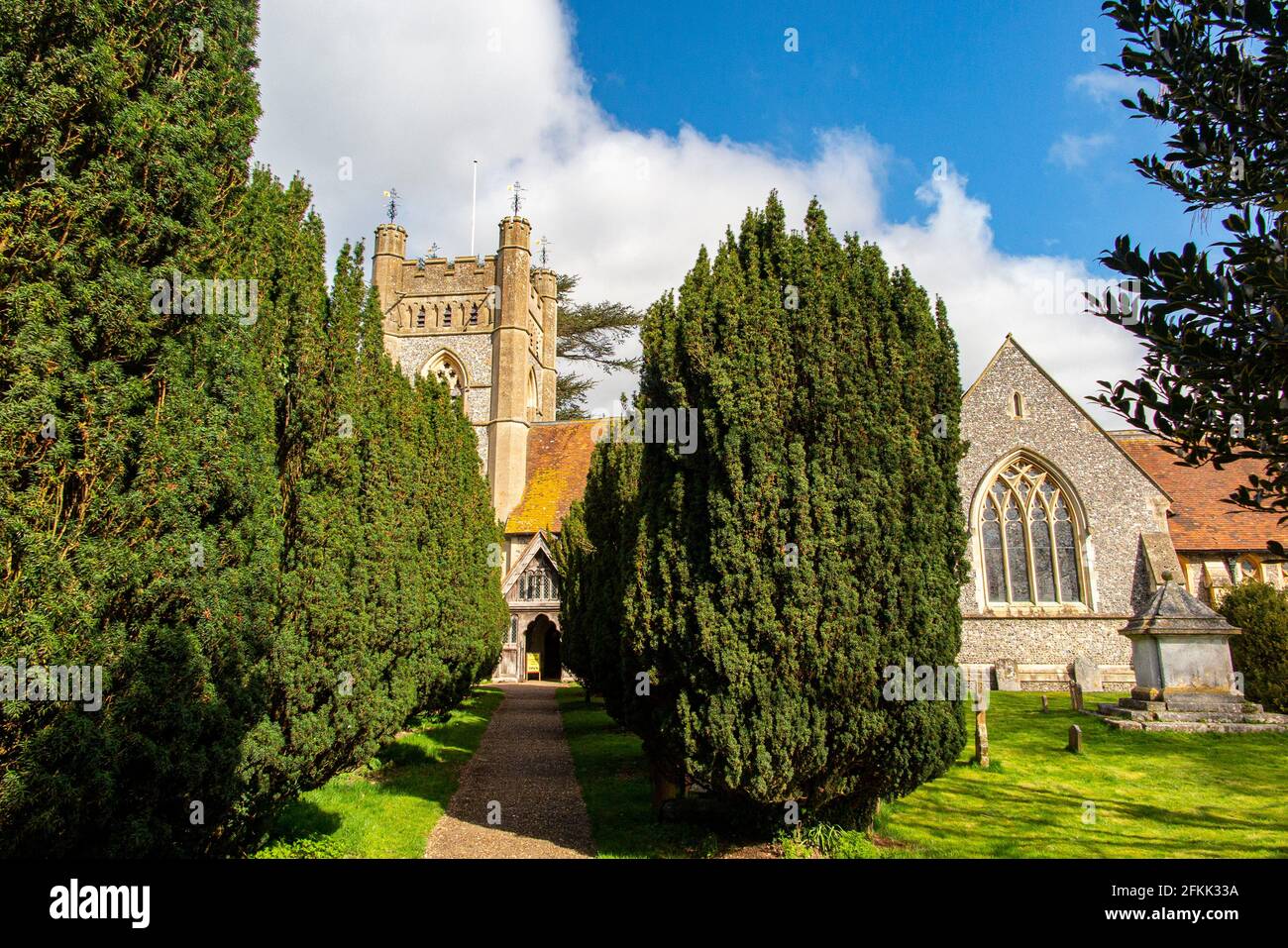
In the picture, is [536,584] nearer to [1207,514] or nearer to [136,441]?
[1207,514]

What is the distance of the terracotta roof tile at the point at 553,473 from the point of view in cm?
3491

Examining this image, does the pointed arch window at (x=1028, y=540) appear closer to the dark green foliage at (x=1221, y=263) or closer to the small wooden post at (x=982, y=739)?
the small wooden post at (x=982, y=739)

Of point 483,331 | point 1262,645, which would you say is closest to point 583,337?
point 483,331

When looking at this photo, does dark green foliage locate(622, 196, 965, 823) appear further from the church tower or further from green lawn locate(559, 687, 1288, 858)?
the church tower

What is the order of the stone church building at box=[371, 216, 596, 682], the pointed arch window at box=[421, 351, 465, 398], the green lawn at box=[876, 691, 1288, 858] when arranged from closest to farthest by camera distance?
1. the green lawn at box=[876, 691, 1288, 858]
2. the stone church building at box=[371, 216, 596, 682]
3. the pointed arch window at box=[421, 351, 465, 398]

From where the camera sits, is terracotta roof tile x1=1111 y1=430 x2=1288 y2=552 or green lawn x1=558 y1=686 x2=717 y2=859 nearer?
green lawn x1=558 y1=686 x2=717 y2=859

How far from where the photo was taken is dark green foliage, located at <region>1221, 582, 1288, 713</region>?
15.9 metres

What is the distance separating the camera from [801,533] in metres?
7.26

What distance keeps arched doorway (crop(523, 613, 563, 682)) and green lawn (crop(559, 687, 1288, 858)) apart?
62.4 feet

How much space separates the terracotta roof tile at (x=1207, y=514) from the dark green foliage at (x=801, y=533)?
65.3ft

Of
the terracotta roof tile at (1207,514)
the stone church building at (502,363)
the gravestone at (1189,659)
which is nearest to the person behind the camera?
the gravestone at (1189,659)

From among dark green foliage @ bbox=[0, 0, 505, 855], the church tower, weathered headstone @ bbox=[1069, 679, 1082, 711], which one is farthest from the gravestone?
the church tower

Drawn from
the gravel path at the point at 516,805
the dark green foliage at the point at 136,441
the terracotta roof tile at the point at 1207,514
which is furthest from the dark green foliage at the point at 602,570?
the terracotta roof tile at the point at 1207,514
